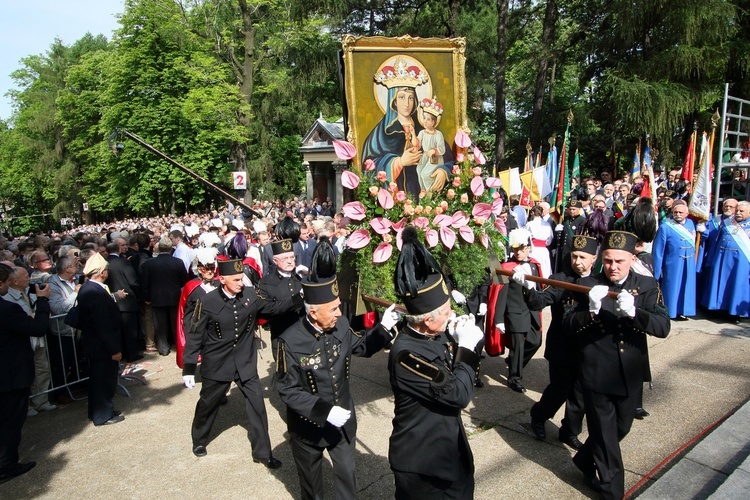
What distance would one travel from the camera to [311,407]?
3514 mm

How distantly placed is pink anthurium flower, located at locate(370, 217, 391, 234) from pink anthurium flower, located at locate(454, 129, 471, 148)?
1235 millimetres

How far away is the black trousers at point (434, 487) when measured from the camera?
125 inches

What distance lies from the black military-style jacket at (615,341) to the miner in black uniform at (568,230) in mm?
6611

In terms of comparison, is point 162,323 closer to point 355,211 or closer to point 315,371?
point 355,211

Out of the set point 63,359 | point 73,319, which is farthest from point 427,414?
point 63,359

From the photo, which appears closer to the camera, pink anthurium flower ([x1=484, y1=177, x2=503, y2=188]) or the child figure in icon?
pink anthurium flower ([x1=484, y1=177, x2=503, y2=188])

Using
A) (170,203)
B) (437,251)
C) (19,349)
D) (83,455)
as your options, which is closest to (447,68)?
(437,251)

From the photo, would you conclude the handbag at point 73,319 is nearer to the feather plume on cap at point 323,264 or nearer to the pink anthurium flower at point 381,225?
the feather plume on cap at point 323,264

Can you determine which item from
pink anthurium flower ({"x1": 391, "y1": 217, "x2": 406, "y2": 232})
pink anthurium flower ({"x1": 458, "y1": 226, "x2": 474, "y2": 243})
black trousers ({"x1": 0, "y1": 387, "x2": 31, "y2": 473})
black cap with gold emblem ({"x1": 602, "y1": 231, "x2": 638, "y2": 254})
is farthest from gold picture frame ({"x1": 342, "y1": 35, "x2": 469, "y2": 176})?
black trousers ({"x1": 0, "y1": 387, "x2": 31, "y2": 473})

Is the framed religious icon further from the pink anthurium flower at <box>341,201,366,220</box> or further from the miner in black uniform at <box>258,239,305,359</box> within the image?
the miner in black uniform at <box>258,239,305,359</box>

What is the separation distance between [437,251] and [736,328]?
6.72 meters

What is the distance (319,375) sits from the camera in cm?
378

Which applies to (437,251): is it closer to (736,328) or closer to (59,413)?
(59,413)

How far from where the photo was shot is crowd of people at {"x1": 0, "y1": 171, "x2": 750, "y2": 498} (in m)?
3.18
